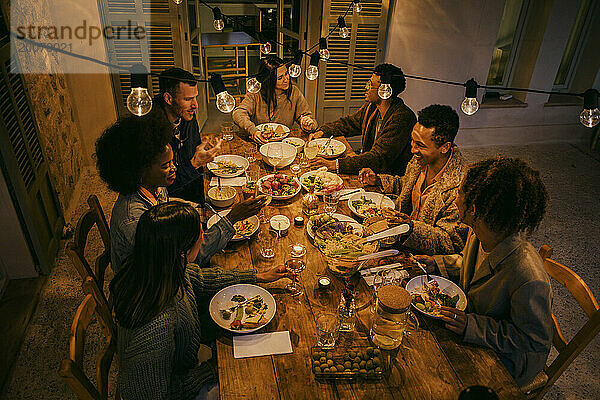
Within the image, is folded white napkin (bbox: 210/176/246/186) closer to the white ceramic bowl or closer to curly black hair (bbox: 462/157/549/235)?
the white ceramic bowl

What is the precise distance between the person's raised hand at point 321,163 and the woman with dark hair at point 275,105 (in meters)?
0.56

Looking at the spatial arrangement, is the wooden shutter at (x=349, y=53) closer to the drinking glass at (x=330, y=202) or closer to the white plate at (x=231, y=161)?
the white plate at (x=231, y=161)

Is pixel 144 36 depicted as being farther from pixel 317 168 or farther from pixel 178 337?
pixel 178 337

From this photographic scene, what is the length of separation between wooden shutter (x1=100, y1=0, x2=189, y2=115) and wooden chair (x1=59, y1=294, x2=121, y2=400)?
3543 millimetres

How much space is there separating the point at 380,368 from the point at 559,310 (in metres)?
2.20

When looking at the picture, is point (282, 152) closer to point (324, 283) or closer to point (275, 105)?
point (275, 105)

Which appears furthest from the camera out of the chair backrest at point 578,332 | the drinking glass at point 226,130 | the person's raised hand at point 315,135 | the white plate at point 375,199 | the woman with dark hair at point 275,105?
the woman with dark hair at point 275,105

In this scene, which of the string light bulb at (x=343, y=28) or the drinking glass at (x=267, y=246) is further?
the string light bulb at (x=343, y=28)

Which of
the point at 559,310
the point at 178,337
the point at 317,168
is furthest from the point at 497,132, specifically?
the point at 178,337

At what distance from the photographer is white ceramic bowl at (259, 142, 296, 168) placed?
294cm

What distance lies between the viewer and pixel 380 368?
158 cm

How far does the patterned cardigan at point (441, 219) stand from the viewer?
2160mm

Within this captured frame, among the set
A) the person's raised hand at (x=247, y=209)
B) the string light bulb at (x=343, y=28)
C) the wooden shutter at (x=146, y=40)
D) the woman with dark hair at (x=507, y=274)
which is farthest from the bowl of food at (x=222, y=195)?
the wooden shutter at (x=146, y=40)

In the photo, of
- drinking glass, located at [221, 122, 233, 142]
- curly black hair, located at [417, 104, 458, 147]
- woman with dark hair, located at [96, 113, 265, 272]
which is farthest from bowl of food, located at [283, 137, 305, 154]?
woman with dark hair, located at [96, 113, 265, 272]
